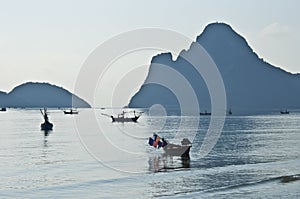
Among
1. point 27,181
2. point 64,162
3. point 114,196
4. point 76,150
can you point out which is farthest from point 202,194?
point 76,150

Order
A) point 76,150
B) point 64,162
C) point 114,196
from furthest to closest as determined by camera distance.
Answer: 1. point 76,150
2. point 64,162
3. point 114,196

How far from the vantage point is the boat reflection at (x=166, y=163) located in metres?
40.2

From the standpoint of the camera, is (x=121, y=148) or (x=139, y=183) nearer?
(x=139, y=183)

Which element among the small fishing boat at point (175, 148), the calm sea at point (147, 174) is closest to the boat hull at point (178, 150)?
the small fishing boat at point (175, 148)

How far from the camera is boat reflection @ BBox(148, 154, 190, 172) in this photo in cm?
4016

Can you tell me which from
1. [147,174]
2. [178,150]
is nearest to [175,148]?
[178,150]

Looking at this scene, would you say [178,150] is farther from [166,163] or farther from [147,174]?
[147,174]

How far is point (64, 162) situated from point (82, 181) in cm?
1133

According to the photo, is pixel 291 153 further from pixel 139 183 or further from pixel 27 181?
pixel 27 181

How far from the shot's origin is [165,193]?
2939cm

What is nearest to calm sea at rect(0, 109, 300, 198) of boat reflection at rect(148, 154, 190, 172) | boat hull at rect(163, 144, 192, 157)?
boat reflection at rect(148, 154, 190, 172)

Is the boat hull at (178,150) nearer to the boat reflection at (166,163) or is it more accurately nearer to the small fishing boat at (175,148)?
the small fishing boat at (175,148)

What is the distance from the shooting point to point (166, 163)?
43.0 meters

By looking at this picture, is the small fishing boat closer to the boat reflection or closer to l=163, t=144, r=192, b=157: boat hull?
l=163, t=144, r=192, b=157: boat hull
